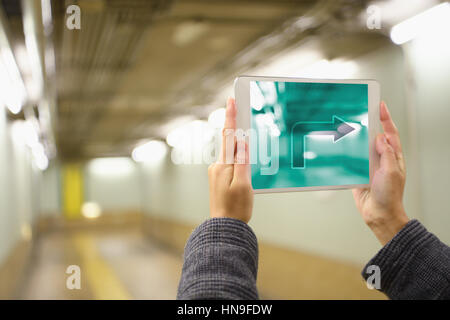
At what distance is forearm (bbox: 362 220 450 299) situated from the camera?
1.54ft

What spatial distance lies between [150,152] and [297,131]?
328 inches

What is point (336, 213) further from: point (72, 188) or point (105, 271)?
point (72, 188)

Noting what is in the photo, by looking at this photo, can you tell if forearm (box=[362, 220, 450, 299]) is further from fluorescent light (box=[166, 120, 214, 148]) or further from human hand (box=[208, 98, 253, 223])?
fluorescent light (box=[166, 120, 214, 148])

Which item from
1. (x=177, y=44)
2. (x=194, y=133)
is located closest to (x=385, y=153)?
(x=177, y=44)

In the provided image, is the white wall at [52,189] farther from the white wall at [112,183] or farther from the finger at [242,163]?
the finger at [242,163]

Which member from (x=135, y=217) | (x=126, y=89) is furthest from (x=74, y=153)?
(x=126, y=89)

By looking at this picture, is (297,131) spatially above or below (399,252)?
above

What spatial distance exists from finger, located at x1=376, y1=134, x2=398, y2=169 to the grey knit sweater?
0.07 metres

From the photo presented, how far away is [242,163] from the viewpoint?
412 mm

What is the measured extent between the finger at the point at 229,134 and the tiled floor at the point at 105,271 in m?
1.78

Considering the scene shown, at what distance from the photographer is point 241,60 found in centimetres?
261

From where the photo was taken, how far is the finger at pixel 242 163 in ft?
1.35

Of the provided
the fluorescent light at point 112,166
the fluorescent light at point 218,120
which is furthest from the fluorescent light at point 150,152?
the fluorescent light at point 218,120

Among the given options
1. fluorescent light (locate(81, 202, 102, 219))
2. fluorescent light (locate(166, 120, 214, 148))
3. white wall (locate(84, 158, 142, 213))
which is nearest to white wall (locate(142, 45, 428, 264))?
fluorescent light (locate(166, 120, 214, 148))
